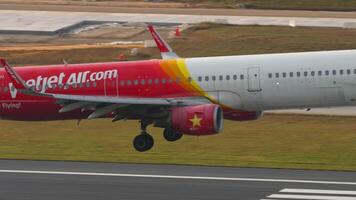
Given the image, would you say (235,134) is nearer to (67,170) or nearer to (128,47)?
(67,170)

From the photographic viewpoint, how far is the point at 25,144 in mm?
49656

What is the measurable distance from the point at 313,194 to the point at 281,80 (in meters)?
8.63

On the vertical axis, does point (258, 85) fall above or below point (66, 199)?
above

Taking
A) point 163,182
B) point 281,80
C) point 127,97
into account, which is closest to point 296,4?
point 127,97

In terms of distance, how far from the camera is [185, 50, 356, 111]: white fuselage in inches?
1752

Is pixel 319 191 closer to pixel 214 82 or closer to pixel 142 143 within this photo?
pixel 214 82

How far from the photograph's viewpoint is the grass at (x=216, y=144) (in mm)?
44562

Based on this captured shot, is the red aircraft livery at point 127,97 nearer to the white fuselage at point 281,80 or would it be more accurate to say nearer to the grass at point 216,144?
the white fuselage at point 281,80

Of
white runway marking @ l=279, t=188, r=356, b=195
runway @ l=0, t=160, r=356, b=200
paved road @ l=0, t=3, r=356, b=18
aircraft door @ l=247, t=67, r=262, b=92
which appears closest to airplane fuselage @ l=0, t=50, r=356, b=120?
aircraft door @ l=247, t=67, r=262, b=92

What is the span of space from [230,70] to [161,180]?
7128 mm

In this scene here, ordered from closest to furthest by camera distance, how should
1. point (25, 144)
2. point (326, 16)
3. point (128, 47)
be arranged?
point (25, 144) → point (128, 47) → point (326, 16)

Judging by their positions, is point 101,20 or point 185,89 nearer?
point 185,89

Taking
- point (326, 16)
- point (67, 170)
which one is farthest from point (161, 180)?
point (326, 16)

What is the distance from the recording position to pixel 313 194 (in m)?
37.2
